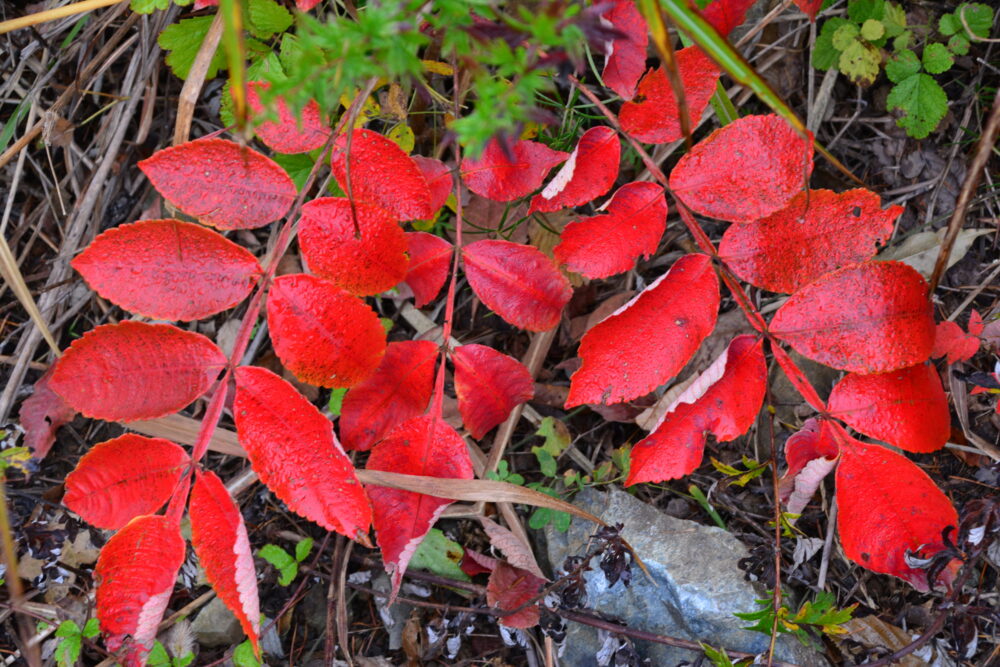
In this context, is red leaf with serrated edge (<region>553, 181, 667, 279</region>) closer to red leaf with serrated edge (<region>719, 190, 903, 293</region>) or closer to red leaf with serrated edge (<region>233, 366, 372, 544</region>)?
red leaf with serrated edge (<region>719, 190, 903, 293</region>)

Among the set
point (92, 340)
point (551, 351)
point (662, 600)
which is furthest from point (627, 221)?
point (92, 340)

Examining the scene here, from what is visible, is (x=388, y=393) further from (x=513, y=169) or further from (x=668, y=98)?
(x=668, y=98)

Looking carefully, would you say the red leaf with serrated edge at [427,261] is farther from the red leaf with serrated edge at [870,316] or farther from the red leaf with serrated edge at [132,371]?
the red leaf with serrated edge at [870,316]

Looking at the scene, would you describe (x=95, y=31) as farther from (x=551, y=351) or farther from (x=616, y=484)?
(x=616, y=484)

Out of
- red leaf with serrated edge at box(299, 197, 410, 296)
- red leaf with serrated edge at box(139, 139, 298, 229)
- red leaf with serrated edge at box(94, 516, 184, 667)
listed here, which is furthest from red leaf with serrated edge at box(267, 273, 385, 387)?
red leaf with serrated edge at box(94, 516, 184, 667)

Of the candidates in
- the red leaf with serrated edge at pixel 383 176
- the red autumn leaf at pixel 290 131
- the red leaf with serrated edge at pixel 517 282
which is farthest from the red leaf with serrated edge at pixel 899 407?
the red autumn leaf at pixel 290 131
